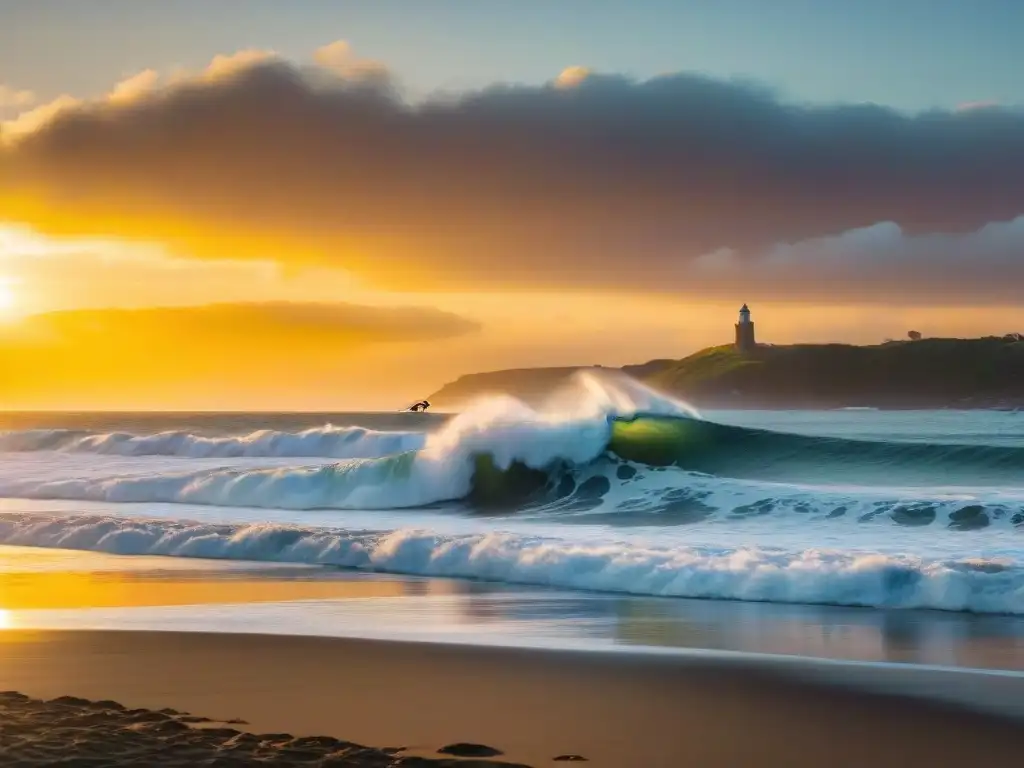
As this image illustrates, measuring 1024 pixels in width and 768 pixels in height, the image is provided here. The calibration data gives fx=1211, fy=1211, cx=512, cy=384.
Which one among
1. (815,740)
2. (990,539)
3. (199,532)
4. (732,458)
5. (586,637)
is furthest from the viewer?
(732,458)

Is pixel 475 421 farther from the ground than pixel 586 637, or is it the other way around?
pixel 475 421

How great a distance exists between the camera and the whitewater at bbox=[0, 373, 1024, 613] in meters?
11.4

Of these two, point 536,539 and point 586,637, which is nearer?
point 586,637

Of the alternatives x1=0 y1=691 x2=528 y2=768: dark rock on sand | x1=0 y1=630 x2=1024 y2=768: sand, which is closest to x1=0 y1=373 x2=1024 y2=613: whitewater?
x1=0 y1=630 x2=1024 y2=768: sand

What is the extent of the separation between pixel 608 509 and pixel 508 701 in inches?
497

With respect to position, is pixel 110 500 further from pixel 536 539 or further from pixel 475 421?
pixel 536 539

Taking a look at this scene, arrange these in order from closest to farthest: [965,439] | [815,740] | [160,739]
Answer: [160,739], [815,740], [965,439]

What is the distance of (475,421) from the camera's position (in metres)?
23.8

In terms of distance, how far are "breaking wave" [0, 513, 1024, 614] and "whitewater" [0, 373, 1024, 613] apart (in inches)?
0.9

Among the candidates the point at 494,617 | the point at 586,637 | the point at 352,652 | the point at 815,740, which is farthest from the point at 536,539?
the point at 815,740

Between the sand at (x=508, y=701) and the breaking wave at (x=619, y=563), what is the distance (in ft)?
10.1

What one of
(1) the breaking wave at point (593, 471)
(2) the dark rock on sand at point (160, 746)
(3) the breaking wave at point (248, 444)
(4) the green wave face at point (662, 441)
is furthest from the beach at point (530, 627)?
(3) the breaking wave at point (248, 444)

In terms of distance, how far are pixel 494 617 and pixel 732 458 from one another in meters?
15.1

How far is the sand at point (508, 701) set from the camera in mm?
5543
